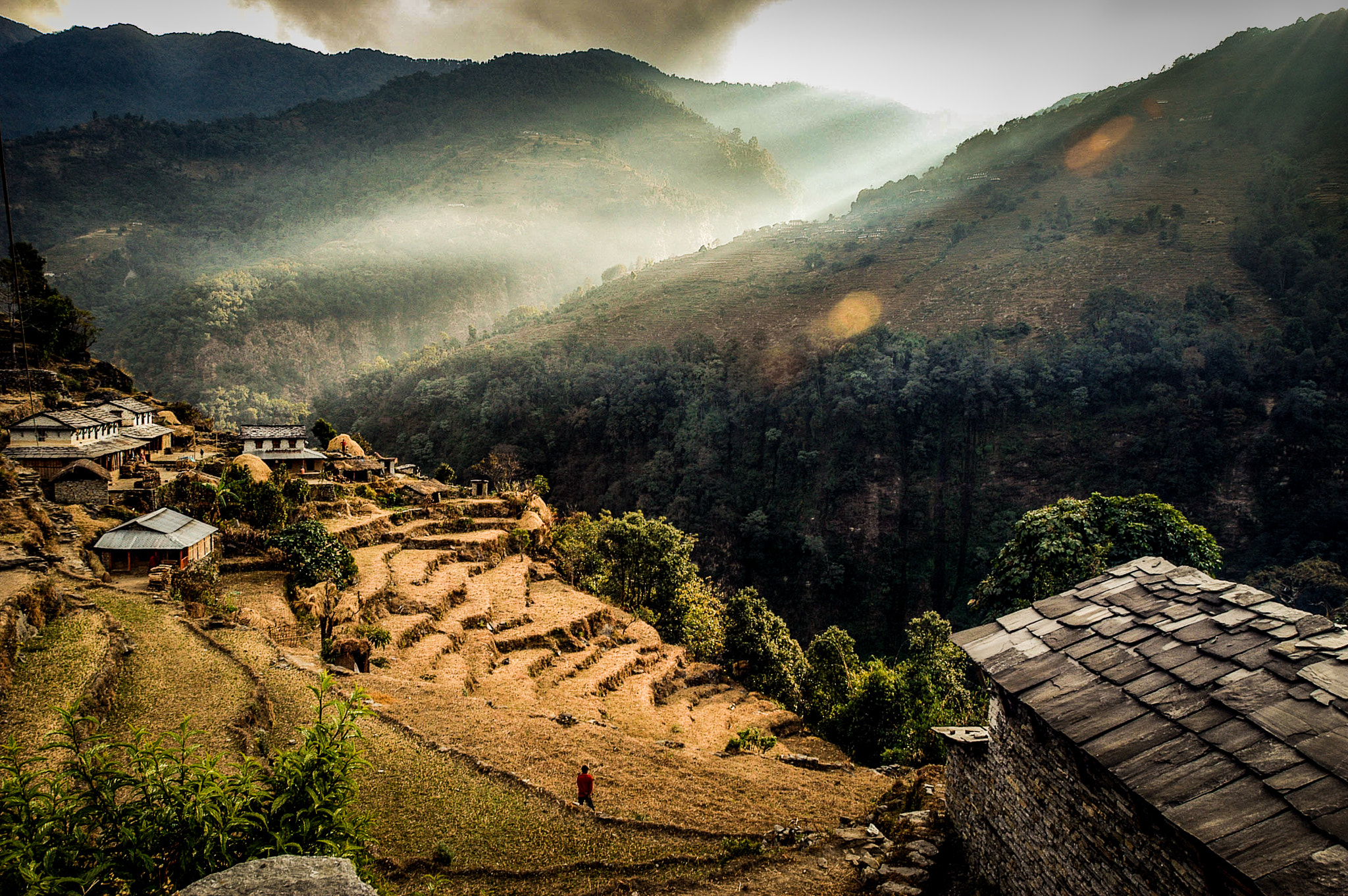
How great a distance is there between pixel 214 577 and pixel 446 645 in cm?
695

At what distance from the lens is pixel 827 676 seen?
24062mm

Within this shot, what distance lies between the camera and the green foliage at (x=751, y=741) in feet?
53.6

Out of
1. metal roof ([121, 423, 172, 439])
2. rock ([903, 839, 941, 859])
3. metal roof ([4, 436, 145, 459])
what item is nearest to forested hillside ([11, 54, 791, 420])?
metal roof ([121, 423, 172, 439])

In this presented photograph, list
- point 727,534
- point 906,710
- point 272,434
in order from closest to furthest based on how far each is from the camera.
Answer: point 906,710
point 272,434
point 727,534

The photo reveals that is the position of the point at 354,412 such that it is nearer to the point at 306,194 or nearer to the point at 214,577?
the point at 214,577

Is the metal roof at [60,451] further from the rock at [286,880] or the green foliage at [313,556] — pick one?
the rock at [286,880]

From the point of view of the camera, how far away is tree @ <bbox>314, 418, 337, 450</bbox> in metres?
46.8

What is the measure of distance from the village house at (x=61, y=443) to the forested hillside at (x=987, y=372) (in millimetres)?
41462

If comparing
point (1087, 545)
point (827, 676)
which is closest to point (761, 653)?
point (827, 676)

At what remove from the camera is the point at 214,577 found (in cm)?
1794

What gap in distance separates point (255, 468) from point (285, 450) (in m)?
9.69

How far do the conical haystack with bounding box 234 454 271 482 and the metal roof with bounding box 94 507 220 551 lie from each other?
622 cm

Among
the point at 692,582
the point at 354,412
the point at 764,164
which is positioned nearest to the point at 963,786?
the point at 692,582

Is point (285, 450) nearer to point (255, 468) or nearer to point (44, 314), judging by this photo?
point (255, 468)
